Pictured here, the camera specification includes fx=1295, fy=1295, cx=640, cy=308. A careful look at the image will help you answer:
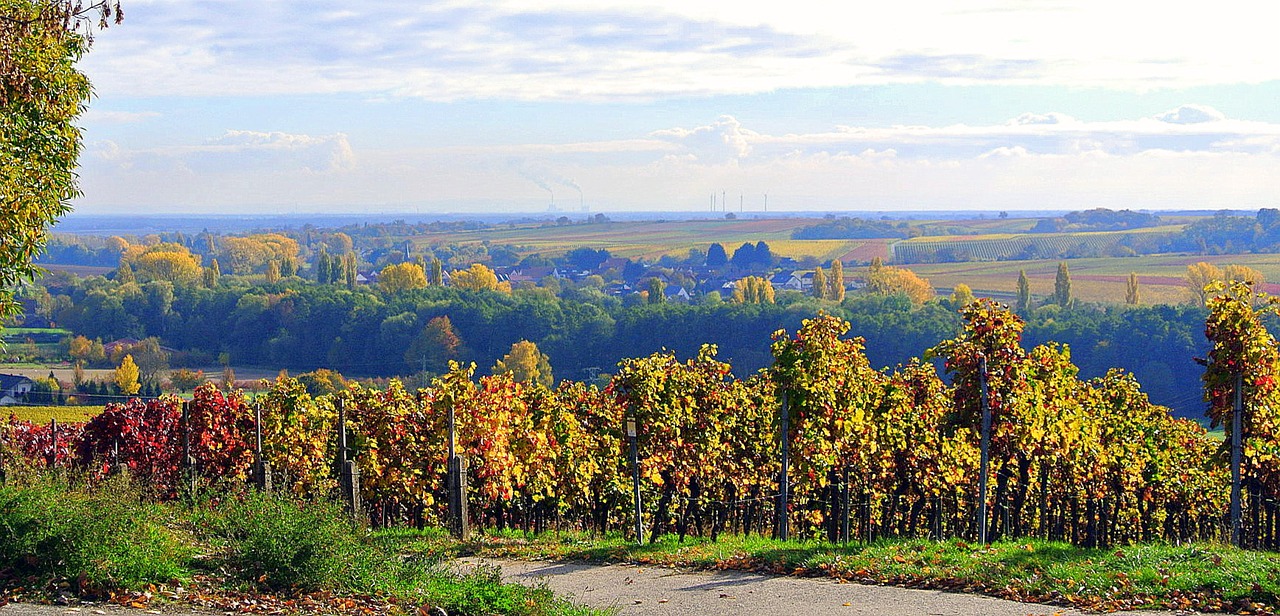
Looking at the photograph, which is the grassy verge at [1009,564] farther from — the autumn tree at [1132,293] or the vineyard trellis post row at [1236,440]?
the autumn tree at [1132,293]

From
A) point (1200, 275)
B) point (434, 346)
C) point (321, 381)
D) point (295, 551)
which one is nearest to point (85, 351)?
point (434, 346)

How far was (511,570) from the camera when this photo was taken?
14000 mm

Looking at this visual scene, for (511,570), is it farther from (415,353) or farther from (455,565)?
(415,353)

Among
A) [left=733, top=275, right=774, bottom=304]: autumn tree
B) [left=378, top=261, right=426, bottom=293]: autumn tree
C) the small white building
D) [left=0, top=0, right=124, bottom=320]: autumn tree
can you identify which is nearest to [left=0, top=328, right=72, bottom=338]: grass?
the small white building

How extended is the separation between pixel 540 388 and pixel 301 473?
14.1ft

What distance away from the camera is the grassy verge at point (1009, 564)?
11.1 m

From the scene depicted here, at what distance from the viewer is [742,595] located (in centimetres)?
1225

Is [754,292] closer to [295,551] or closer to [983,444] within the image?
[983,444]

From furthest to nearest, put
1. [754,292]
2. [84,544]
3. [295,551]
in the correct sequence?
1. [754,292]
2. [295,551]
3. [84,544]

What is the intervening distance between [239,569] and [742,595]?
15.1 feet

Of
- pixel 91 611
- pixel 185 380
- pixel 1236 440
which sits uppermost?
pixel 1236 440

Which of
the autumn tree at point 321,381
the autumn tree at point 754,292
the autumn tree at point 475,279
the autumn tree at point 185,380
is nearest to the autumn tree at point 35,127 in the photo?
the autumn tree at point 321,381

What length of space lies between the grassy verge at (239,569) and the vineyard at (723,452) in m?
5.82

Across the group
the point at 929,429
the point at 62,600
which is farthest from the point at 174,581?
the point at 929,429
